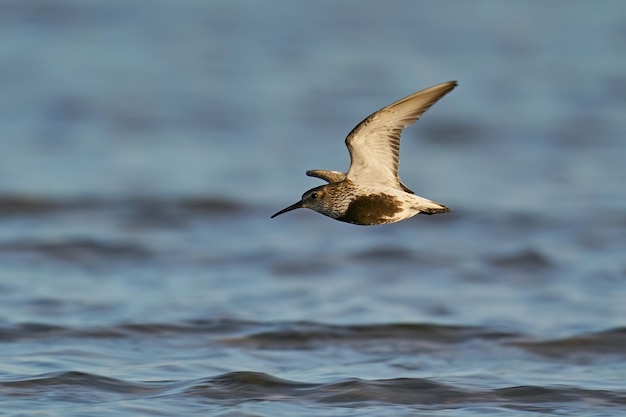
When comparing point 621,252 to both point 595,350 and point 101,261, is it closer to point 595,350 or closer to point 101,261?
point 595,350

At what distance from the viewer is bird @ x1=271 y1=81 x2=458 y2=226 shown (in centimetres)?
697

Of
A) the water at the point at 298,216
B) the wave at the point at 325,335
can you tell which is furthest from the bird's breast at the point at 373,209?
the wave at the point at 325,335

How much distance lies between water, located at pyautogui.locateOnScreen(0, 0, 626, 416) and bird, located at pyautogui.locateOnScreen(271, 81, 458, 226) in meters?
1.46

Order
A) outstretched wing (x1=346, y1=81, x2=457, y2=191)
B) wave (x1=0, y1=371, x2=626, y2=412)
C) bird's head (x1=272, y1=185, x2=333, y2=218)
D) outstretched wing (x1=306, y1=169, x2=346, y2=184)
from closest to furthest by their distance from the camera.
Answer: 1. outstretched wing (x1=346, y1=81, x2=457, y2=191)
2. bird's head (x1=272, y1=185, x2=333, y2=218)
3. outstretched wing (x1=306, y1=169, x2=346, y2=184)
4. wave (x1=0, y1=371, x2=626, y2=412)

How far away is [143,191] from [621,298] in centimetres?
623

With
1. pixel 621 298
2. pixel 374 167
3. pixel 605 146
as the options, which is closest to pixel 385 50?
pixel 605 146

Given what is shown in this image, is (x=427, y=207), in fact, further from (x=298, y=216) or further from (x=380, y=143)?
(x=298, y=216)

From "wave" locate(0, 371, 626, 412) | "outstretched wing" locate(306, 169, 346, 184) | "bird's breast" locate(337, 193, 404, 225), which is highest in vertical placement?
"outstretched wing" locate(306, 169, 346, 184)

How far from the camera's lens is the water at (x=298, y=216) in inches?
335

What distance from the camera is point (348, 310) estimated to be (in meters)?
10.4

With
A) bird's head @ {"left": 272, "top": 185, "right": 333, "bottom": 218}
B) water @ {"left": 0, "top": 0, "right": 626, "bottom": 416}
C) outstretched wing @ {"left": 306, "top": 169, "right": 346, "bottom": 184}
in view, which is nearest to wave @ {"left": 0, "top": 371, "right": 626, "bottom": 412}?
water @ {"left": 0, "top": 0, "right": 626, "bottom": 416}

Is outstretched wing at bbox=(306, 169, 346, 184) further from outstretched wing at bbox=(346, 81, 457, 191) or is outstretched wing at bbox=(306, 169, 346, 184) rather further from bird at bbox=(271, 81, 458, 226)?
outstretched wing at bbox=(346, 81, 457, 191)

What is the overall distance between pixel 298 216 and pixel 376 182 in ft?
21.8

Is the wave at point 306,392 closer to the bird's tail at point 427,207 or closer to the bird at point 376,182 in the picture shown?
the bird at point 376,182
